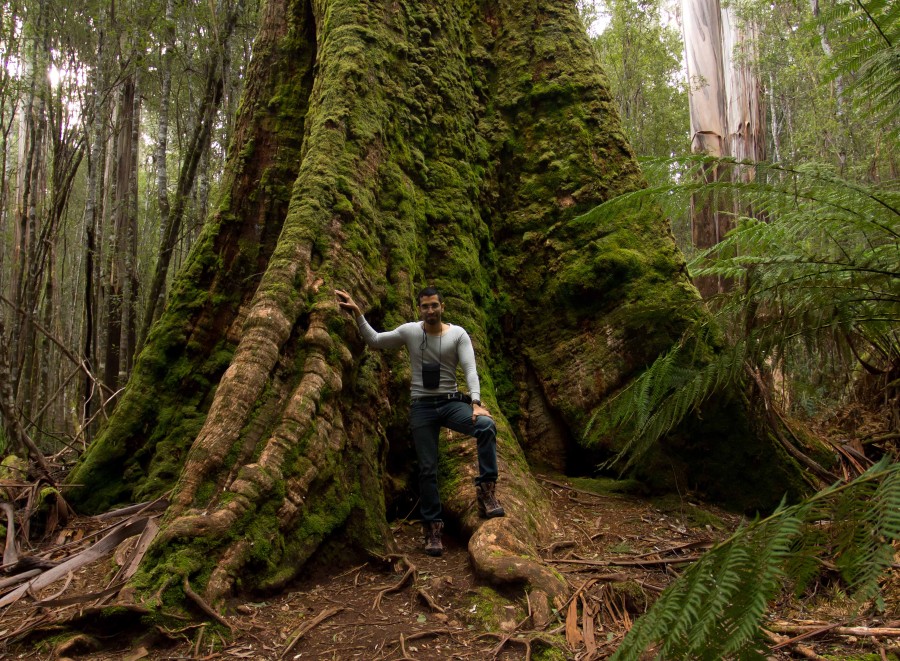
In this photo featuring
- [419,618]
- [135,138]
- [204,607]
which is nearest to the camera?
[204,607]

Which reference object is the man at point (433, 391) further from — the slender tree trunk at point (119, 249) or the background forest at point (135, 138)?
the slender tree trunk at point (119, 249)

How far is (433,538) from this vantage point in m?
3.78

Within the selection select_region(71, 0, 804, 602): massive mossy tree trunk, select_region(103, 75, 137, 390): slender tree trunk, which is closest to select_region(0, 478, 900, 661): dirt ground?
select_region(71, 0, 804, 602): massive mossy tree trunk

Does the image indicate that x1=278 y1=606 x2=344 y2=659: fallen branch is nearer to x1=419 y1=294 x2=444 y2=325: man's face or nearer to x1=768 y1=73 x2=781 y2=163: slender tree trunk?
x1=419 y1=294 x2=444 y2=325: man's face

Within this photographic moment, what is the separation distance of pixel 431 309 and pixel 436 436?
0.87 meters

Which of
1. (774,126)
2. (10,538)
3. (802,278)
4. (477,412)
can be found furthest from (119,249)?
(774,126)

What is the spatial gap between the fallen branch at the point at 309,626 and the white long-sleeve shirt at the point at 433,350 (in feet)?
4.98

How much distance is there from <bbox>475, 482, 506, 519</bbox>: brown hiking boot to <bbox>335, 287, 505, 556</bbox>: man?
0.04 ft

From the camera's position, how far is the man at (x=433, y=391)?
386 cm

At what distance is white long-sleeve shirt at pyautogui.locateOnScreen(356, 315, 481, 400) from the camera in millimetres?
3998

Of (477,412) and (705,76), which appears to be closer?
(477,412)

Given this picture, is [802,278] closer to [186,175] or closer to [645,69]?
[186,175]

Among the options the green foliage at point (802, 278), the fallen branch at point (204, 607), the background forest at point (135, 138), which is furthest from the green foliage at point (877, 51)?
the fallen branch at point (204, 607)

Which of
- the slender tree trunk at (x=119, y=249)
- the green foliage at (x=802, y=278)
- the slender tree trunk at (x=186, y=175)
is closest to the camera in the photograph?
the green foliage at (x=802, y=278)
